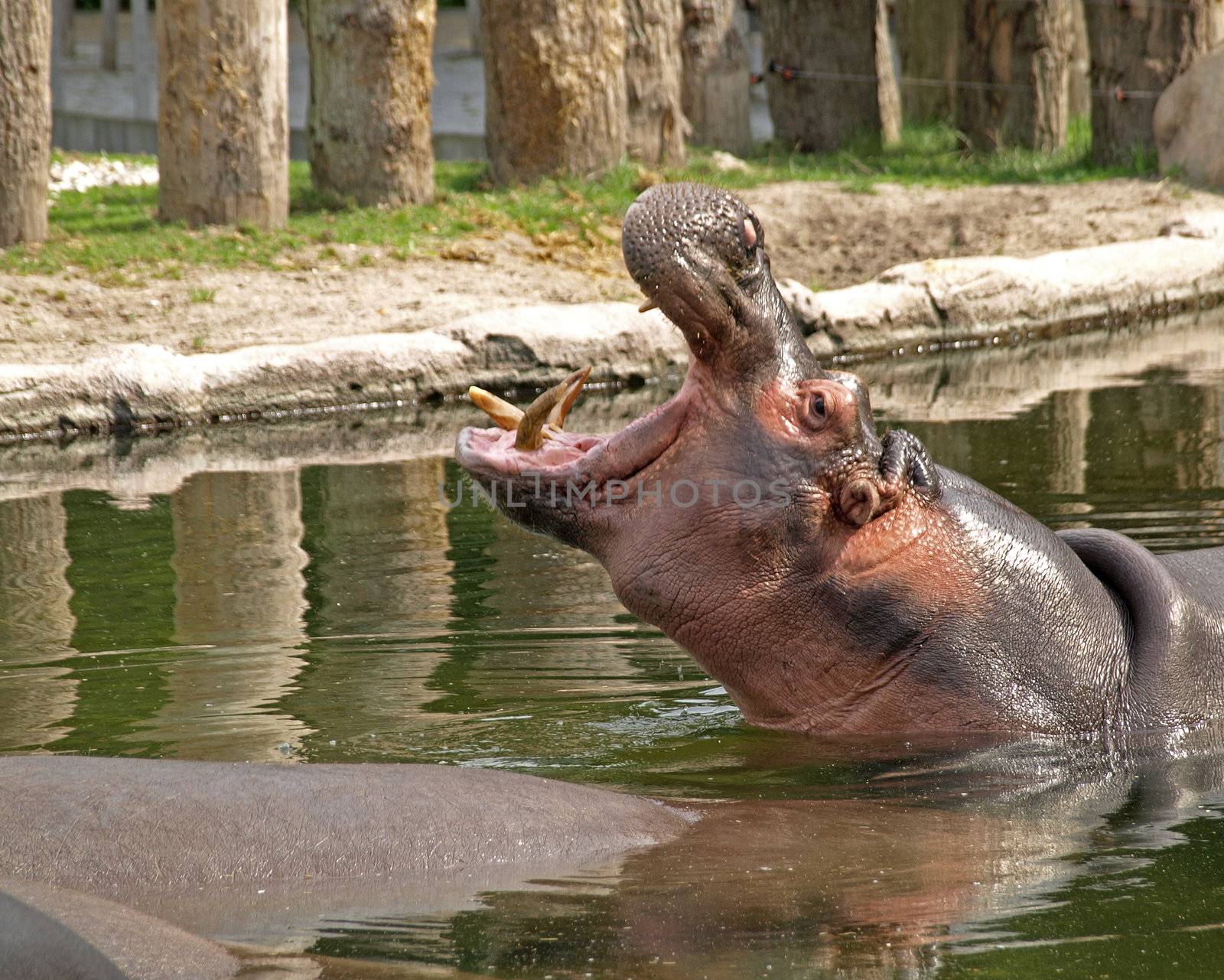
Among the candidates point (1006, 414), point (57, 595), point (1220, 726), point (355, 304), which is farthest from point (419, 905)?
point (355, 304)

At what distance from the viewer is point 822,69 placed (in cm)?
1619

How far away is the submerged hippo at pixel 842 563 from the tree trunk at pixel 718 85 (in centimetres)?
1274

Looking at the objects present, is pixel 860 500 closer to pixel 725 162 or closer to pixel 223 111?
pixel 223 111

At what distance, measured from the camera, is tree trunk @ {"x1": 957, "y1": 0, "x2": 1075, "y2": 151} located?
16.0m

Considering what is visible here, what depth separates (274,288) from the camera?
1021 centimetres

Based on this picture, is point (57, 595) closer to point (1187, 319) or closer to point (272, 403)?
point (272, 403)

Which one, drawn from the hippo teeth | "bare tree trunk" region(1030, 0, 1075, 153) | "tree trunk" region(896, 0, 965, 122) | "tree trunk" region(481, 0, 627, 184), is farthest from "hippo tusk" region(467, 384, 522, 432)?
"tree trunk" region(896, 0, 965, 122)

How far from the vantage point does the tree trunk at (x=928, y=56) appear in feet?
59.3

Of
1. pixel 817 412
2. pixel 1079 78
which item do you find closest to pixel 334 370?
pixel 817 412

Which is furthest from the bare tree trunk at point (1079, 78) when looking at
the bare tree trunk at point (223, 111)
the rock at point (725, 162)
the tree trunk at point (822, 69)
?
the bare tree trunk at point (223, 111)

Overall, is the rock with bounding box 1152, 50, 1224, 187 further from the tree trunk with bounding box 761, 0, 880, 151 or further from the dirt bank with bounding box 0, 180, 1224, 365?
the tree trunk with bounding box 761, 0, 880, 151

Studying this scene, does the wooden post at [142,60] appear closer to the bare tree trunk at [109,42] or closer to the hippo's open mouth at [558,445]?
the bare tree trunk at [109,42]

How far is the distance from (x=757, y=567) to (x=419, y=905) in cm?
119

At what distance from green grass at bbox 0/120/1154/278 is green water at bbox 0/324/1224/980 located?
95.0 inches
